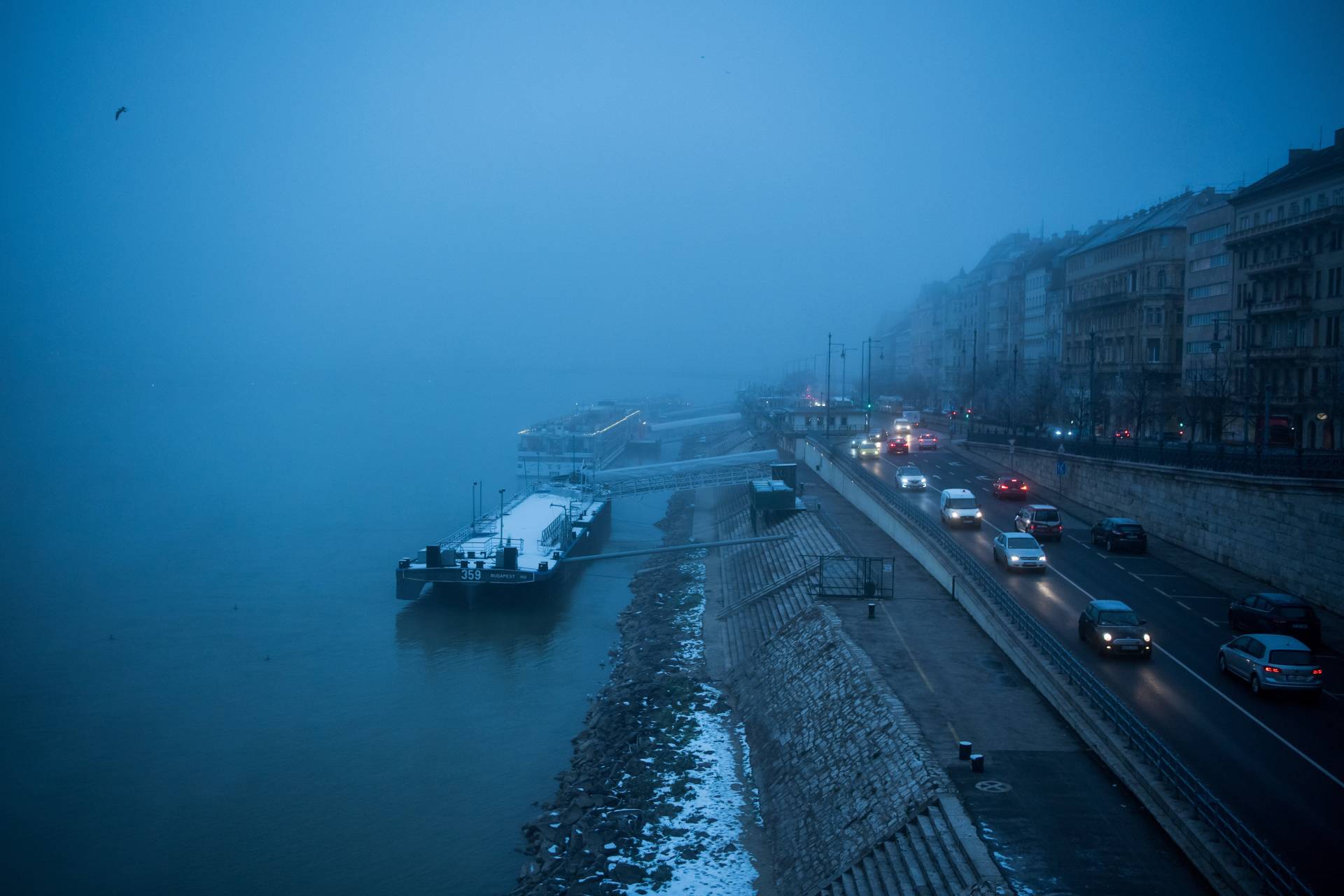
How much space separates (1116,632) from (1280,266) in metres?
23.4

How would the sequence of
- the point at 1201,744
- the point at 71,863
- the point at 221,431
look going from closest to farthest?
the point at 1201,744 < the point at 71,863 < the point at 221,431

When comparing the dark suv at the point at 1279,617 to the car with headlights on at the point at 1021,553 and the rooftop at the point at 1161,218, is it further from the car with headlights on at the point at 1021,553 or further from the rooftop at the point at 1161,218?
the rooftop at the point at 1161,218

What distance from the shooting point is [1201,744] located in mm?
12719

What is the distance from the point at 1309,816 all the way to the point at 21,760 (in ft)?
77.9

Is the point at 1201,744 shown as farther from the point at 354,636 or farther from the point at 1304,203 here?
the point at 1304,203

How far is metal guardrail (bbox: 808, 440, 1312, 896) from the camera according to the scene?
889cm

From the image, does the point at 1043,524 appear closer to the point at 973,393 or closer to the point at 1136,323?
the point at 1136,323

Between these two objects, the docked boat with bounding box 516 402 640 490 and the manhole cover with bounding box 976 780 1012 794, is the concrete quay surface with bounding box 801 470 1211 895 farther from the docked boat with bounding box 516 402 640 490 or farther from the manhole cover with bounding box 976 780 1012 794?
the docked boat with bounding box 516 402 640 490

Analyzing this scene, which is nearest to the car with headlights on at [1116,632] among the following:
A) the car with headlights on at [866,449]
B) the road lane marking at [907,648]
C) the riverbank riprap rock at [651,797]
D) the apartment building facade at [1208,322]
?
the road lane marking at [907,648]

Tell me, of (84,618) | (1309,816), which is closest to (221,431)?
(84,618)

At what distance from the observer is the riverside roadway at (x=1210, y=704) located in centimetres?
1078

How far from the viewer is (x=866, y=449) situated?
4847 centimetres

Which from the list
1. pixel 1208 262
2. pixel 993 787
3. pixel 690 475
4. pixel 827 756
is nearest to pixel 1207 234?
pixel 1208 262

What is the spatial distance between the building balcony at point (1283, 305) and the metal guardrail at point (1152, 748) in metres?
17.8
